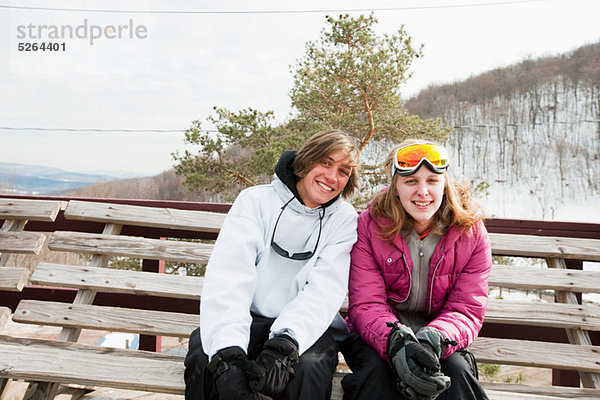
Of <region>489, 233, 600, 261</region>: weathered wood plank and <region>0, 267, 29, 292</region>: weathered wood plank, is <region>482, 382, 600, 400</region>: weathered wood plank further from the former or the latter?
<region>0, 267, 29, 292</region>: weathered wood plank

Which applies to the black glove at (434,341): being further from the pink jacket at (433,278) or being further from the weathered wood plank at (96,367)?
the weathered wood plank at (96,367)

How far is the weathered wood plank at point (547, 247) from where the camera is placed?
2.81 metres

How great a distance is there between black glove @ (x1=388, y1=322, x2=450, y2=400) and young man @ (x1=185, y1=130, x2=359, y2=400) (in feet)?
1.08

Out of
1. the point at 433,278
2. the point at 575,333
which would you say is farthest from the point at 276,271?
the point at 575,333

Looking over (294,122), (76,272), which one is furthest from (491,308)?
(294,122)

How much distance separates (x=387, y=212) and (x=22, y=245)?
2.36 metres

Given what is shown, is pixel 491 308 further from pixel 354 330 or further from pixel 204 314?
pixel 204 314

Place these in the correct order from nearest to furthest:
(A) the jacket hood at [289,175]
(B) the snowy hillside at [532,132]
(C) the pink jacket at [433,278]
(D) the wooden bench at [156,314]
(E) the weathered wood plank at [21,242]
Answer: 1. (C) the pink jacket at [433,278]
2. (D) the wooden bench at [156,314]
3. (A) the jacket hood at [289,175]
4. (E) the weathered wood plank at [21,242]
5. (B) the snowy hillside at [532,132]

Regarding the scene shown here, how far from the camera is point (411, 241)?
212 cm

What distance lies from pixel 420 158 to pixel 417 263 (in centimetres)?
49

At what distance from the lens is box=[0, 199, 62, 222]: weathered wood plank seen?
9.83 feet

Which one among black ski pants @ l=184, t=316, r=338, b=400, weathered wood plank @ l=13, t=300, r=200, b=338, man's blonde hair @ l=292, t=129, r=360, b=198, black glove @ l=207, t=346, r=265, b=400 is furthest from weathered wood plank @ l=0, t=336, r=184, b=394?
man's blonde hair @ l=292, t=129, r=360, b=198

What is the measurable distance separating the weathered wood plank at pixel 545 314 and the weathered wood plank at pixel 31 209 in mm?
2833

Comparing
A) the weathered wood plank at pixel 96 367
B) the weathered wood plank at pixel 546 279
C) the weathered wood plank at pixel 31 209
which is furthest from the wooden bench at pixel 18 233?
the weathered wood plank at pixel 546 279
